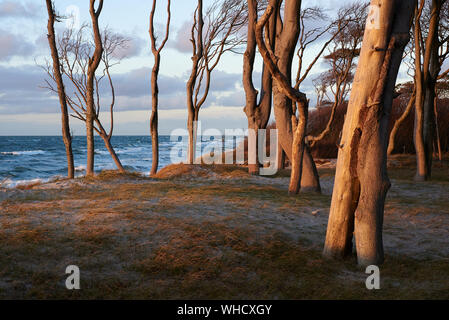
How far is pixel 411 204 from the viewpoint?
7879mm

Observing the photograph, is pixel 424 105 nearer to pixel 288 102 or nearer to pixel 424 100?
pixel 424 100

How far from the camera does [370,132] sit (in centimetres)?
427

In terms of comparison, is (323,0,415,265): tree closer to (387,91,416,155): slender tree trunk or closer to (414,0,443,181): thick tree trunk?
(414,0,443,181): thick tree trunk

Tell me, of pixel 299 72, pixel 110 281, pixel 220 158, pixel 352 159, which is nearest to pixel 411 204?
pixel 352 159

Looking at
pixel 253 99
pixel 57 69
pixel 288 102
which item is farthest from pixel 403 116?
pixel 57 69

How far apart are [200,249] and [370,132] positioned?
7.63 ft

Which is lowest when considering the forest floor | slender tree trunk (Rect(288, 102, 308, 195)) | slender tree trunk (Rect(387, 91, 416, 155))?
the forest floor

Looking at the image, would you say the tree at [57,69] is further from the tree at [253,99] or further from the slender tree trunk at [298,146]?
the slender tree trunk at [298,146]

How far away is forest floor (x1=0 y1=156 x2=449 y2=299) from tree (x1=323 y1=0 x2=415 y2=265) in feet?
1.64

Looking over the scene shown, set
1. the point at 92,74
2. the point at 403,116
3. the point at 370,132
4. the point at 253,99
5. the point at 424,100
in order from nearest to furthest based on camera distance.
→ the point at 370,132, the point at 424,100, the point at 92,74, the point at 253,99, the point at 403,116

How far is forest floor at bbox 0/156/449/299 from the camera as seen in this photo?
3.79 m

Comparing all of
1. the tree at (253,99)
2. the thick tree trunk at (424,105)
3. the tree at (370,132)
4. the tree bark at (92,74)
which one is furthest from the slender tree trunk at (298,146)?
the tree bark at (92,74)

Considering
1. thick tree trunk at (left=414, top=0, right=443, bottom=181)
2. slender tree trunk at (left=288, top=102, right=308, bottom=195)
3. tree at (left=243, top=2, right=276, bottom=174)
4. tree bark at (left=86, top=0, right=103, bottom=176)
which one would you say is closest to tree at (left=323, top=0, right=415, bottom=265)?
slender tree trunk at (left=288, top=102, right=308, bottom=195)
